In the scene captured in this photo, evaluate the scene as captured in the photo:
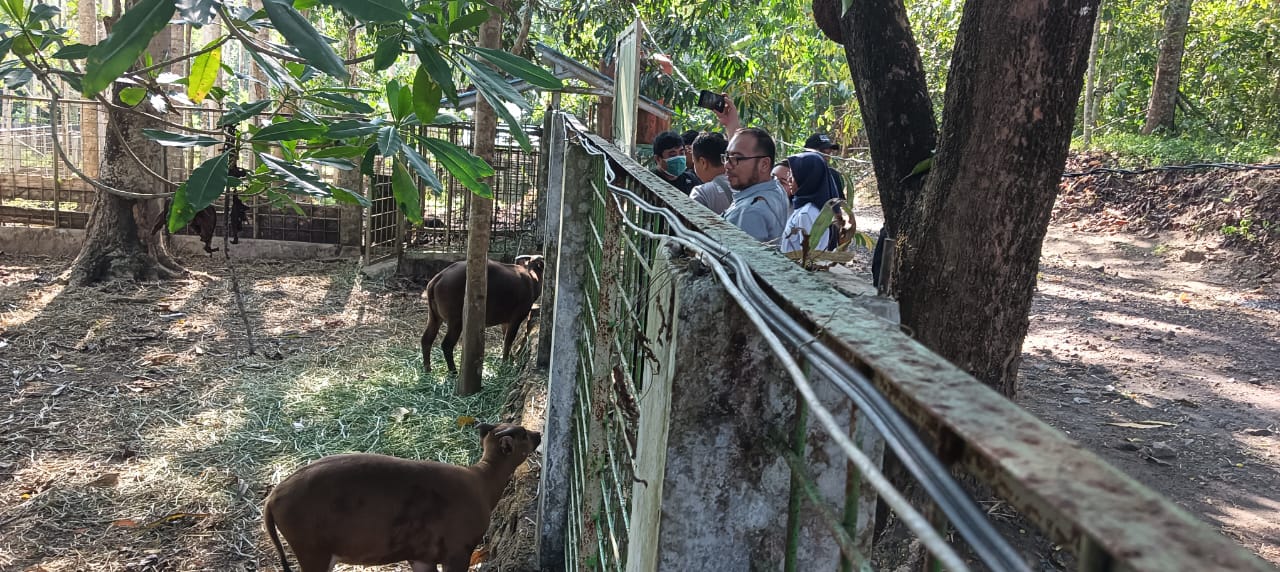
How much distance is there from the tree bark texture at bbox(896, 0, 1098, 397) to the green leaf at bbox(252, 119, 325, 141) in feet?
7.47

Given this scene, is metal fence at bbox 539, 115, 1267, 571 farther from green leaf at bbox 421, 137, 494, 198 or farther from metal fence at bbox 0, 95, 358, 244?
metal fence at bbox 0, 95, 358, 244

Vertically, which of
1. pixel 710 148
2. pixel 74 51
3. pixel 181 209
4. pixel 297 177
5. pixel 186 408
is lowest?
pixel 186 408

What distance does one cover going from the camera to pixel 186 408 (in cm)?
631

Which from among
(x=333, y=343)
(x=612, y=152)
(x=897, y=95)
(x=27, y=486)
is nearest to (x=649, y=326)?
(x=612, y=152)

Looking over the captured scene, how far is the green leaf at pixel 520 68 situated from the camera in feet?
8.18

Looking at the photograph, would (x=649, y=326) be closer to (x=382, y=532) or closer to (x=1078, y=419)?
(x=382, y=532)

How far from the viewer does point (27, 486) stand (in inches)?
198

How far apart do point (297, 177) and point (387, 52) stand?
75 centimetres

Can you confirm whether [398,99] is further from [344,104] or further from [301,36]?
[301,36]

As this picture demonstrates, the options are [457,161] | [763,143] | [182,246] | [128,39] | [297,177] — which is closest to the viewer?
[128,39]

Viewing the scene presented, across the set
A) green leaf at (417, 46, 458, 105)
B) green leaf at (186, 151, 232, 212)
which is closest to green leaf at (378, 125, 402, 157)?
green leaf at (417, 46, 458, 105)

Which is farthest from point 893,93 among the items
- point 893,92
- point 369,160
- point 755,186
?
point 369,160

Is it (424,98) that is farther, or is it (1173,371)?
(1173,371)

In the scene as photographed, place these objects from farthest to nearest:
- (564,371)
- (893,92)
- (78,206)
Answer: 1. (78,206)
2. (893,92)
3. (564,371)
